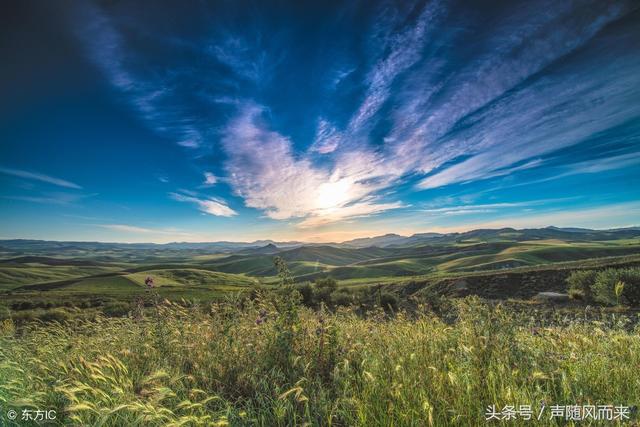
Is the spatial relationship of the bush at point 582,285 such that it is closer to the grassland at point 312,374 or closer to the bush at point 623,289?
the bush at point 623,289

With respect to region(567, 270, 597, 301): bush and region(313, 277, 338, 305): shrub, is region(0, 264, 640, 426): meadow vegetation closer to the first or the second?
region(567, 270, 597, 301): bush

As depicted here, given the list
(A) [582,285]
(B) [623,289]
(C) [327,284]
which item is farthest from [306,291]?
(B) [623,289]

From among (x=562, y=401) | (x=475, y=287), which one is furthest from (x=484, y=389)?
(x=475, y=287)

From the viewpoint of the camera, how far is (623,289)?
48.6ft

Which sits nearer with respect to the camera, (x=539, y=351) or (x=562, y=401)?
(x=562, y=401)

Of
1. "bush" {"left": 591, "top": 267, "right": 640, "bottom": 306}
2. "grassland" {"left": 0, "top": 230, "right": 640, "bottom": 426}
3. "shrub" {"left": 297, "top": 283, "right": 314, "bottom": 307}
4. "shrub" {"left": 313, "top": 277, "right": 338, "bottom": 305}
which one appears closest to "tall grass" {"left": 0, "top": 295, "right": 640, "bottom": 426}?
"grassland" {"left": 0, "top": 230, "right": 640, "bottom": 426}

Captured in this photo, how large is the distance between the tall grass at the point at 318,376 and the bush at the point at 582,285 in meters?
16.0

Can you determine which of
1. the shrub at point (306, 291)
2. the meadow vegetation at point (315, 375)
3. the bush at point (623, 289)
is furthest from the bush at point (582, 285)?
the shrub at point (306, 291)

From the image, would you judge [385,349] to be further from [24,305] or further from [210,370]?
[24,305]

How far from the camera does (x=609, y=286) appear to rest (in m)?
15.0

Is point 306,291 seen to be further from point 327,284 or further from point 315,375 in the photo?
point 315,375

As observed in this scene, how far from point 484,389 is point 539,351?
4.89 ft

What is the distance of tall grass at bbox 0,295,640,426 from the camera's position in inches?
123

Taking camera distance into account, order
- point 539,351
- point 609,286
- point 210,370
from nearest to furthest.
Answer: point 539,351, point 210,370, point 609,286
